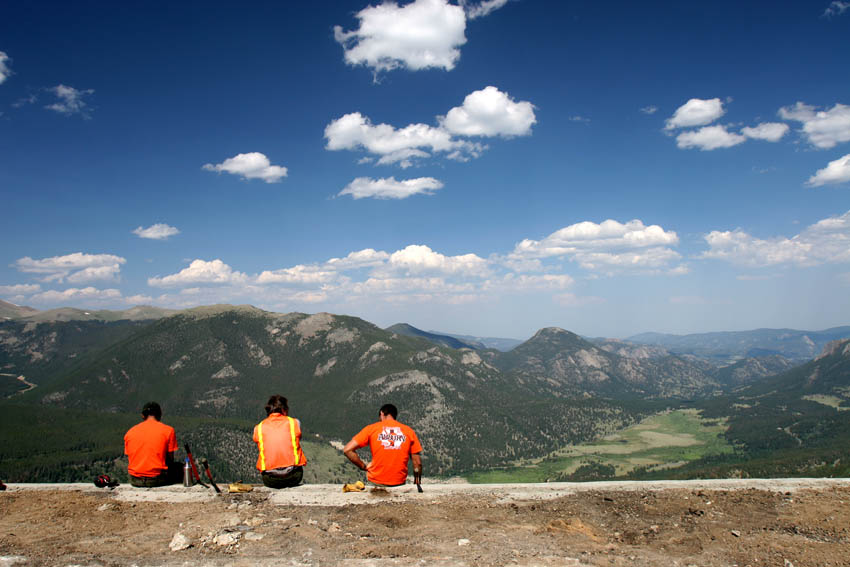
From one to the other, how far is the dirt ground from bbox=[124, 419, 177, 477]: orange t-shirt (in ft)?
2.99

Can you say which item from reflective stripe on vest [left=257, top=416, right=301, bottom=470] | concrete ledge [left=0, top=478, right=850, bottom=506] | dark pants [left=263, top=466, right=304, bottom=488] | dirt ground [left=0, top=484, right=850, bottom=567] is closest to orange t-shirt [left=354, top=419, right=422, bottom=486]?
concrete ledge [left=0, top=478, right=850, bottom=506]

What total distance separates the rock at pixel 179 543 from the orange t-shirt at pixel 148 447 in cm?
449

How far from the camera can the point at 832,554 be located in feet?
33.9

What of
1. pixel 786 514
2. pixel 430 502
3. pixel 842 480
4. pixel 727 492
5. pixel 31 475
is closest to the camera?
pixel 786 514

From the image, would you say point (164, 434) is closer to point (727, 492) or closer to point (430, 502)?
point (430, 502)

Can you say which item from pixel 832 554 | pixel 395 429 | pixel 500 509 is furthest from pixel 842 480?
pixel 395 429

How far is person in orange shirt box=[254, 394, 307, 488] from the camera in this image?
524 inches

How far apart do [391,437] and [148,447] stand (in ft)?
26.9

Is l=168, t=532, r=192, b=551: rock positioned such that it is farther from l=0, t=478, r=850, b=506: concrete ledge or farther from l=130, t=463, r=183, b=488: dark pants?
l=130, t=463, r=183, b=488: dark pants

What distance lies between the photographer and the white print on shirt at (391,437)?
14055 millimetres

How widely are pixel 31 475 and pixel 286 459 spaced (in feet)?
772

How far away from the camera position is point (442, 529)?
38.0 feet

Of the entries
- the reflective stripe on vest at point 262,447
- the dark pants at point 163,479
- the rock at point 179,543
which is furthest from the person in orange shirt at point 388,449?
the dark pants at point 163,479

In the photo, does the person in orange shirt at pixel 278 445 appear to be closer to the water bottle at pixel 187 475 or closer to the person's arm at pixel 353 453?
the person's arm at pixel 353 453
